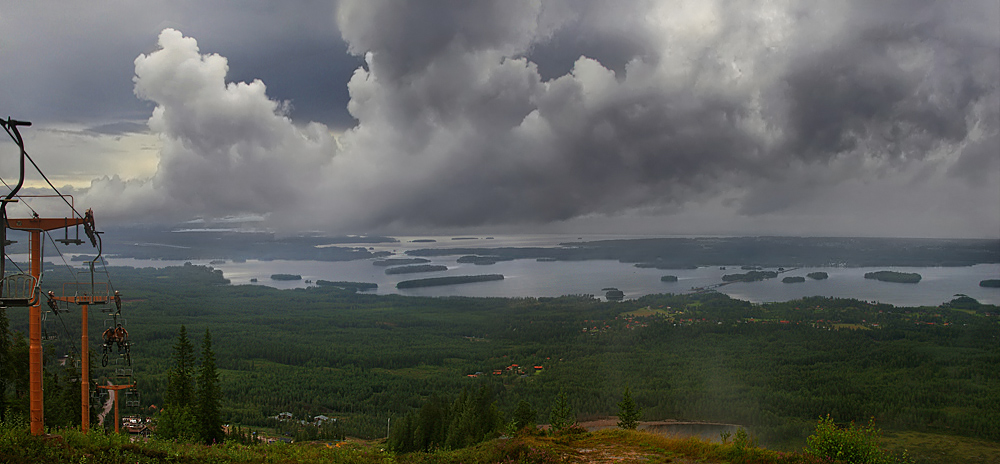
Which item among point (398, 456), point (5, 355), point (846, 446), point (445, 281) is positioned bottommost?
point (445, 281)

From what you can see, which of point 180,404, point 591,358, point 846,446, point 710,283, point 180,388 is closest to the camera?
point 846,446

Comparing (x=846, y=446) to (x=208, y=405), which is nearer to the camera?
(x=846, y=446)

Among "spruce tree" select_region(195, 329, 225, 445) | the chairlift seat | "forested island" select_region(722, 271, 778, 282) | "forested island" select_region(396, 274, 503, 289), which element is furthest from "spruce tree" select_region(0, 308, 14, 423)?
"forested island" select_region(722, 271, 778, 282)

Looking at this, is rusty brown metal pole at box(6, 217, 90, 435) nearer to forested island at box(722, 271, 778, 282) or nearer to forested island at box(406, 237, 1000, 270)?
forested island at box(722, 271, 778, 282)

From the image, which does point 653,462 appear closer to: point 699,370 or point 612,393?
point 612,393

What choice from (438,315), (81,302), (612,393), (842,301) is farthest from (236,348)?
(842,301)

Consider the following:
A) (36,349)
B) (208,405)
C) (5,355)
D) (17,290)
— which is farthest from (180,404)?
(17,290)

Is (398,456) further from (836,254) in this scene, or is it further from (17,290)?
(836,254)
